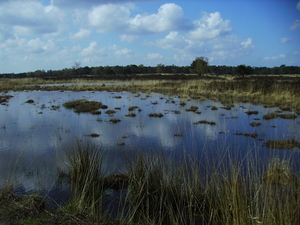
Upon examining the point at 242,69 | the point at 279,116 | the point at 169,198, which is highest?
the point at 242,69

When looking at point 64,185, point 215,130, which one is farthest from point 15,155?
point 215,130

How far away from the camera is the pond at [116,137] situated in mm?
6168

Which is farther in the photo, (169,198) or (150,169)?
(150,169)

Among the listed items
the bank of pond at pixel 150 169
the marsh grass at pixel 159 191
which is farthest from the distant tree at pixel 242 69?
the marsh grass at pixel 159 191

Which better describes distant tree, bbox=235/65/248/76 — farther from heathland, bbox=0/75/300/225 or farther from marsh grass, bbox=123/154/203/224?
marsh grass, bbox=123/154/203/224

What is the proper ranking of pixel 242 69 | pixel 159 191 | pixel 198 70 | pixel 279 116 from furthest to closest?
1. pixel 198 70
2. pixel 242 69
3. pixel 279 116
4. pixel 159 191

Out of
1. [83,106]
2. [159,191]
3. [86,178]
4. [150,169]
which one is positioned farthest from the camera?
[83,106]

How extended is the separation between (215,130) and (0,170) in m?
7.57

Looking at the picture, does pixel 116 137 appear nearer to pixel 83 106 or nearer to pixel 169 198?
pixel 169 198

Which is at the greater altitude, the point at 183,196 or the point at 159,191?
the point at 159,191

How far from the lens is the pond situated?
20.2 feet

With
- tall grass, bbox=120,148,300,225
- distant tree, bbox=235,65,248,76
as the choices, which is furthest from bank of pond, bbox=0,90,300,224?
distant tree, bbox=235,65,248,76

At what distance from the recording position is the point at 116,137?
9234 millimetres

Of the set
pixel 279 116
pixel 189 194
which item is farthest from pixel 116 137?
pixel 279 116
